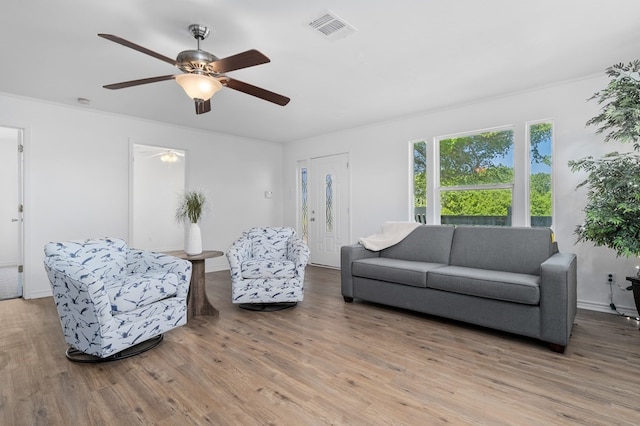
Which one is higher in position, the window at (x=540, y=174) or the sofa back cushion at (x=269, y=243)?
the window at (x=540, y=174)

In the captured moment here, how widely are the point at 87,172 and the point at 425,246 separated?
4587 millimetres

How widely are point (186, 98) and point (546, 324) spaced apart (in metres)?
4.42

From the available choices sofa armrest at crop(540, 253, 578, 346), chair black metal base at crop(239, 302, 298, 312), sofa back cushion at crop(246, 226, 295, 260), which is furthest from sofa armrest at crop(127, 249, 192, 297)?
sofa armrest at crop(540, 253, 578, 346)

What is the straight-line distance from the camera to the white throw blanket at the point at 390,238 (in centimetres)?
409

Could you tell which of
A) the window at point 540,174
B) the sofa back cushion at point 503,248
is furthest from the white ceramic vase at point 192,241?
the window at point 540,174

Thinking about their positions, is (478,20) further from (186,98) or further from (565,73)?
(186,98)

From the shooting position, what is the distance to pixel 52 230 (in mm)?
4285

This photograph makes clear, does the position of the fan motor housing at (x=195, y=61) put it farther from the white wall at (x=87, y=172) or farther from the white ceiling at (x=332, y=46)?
the white wall at (x=87, y=172)

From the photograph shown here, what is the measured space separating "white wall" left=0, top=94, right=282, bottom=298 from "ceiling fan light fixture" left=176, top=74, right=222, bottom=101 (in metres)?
3.00

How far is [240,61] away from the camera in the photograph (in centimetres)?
221

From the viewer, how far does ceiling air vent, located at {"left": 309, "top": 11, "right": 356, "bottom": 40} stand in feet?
7.87

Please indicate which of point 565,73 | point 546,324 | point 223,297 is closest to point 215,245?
A: point 223,297

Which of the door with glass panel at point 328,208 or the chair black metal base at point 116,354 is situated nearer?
the chair black metal base at point 116,354

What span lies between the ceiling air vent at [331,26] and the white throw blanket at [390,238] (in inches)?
92.7
